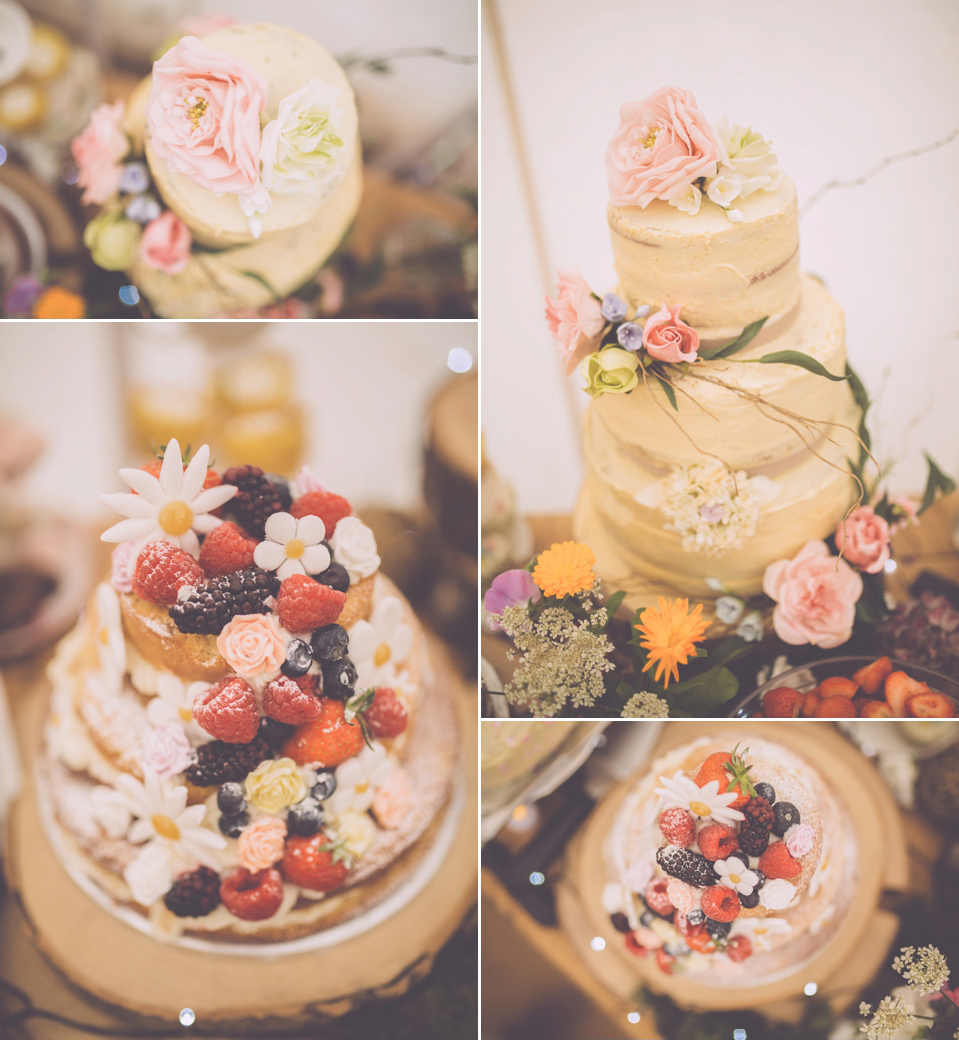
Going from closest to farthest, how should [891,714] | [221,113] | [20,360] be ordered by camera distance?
1. [221,113]
2. [891,714]
3. [20,360]

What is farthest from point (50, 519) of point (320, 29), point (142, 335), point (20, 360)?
point (320, 29)

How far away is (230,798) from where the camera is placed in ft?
4.37

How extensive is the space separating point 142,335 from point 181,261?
182 millimetres

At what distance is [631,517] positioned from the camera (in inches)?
56.1

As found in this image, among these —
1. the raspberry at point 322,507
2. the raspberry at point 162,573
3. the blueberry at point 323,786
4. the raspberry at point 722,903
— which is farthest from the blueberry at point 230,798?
the raspberry at point 722,903

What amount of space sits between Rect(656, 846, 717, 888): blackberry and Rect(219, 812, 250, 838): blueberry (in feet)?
2.46

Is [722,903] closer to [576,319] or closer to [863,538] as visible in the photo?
[863,538]

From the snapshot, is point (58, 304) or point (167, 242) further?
point (58, 304)

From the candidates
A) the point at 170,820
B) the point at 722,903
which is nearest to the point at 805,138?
the point at 722,903

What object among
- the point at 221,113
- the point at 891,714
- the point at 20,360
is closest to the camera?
the point at 221,113

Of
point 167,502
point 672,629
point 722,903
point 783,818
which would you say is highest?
point 167,502

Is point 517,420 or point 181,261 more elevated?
point 181,261

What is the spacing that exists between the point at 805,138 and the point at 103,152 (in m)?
1.31

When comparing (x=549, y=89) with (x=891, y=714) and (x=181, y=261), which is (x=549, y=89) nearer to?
(x=181, y=261)
